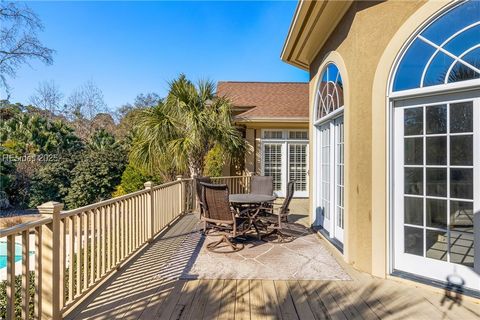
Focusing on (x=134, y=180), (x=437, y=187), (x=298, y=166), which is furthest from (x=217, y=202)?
(x=298, y=166)

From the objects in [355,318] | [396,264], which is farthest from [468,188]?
[355,318]

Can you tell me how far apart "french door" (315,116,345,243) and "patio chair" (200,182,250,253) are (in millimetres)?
1571

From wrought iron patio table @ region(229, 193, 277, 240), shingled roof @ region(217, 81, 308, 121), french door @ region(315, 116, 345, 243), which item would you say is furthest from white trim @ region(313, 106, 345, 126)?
shingled roof @ region(217, 81, 308, 121)

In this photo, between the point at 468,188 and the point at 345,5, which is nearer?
the point at 468,188

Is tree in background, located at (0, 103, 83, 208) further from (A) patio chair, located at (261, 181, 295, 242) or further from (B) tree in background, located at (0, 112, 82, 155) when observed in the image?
(A) patio chair, located at (261, 181, 295, 242)

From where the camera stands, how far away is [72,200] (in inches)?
413

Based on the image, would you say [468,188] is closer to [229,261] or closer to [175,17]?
[229,261]

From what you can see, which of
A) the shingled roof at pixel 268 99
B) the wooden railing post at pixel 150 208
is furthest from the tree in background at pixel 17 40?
the wooden railing post at pixel 150 208

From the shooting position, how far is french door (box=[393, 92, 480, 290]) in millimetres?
3051

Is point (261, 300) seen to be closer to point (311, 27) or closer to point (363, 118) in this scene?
point (363, 118)

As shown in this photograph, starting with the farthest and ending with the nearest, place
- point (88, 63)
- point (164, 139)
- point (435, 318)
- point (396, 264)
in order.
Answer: point (88, 63) → point (164, 139) → point (396, 264) → point (435, 318)

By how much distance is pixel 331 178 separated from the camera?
5.20 meters

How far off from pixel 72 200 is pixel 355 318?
10.6m

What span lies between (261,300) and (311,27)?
166 inches
